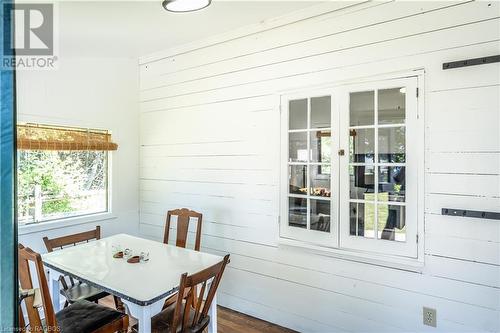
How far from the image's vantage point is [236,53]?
2.99m

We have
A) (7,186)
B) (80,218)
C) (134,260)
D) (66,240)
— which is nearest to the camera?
(7,186)

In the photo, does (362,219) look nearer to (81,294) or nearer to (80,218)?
(81,294)

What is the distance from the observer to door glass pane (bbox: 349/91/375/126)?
2279mm

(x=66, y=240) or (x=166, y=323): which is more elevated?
(x=66, y=240)

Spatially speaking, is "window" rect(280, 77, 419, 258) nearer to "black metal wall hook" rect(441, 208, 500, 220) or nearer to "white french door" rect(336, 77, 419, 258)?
"white french door" rect(336, 77, 419, 258)

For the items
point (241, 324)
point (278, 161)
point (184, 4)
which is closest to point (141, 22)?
point (184, 4)

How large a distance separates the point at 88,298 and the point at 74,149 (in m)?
1.57

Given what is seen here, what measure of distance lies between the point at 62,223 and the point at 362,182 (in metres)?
2.91

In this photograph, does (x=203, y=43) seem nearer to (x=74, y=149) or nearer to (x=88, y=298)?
(x=74, y=149)

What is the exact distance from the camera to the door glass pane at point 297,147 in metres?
2.59

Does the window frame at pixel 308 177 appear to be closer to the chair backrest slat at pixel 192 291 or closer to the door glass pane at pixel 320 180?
the door glass pane at pixel 320 180

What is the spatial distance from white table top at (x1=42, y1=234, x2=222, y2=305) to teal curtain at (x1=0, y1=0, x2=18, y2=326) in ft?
3.71

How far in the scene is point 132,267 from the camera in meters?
2.06

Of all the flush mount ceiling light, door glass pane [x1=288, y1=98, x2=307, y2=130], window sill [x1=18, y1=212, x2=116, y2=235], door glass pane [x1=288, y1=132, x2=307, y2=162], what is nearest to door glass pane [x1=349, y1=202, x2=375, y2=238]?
→ door glass pane [x1=288, y1=132, x2=307, y2=162]
